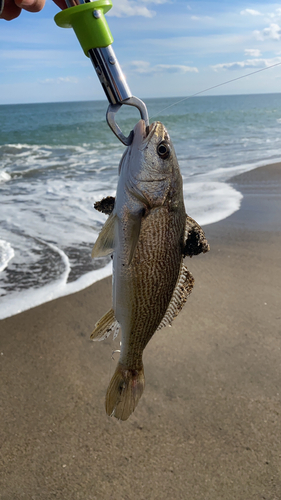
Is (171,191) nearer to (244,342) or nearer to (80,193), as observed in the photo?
(244,342)

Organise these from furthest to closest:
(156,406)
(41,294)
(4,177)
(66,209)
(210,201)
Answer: (4,177) < (210,201) < (66,209) < (41,294) < (156,406)

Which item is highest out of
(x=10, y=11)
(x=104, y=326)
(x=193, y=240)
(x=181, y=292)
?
(x=10, y=11)

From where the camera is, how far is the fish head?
2406 mm

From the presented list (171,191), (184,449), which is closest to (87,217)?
(184,449)

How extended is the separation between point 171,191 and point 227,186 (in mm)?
10364

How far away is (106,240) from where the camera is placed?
2.41 meters

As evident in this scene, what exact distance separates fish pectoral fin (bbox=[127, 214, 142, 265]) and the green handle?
898mm

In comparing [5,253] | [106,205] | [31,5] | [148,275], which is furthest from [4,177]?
[148,275]

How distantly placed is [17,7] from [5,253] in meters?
5.30

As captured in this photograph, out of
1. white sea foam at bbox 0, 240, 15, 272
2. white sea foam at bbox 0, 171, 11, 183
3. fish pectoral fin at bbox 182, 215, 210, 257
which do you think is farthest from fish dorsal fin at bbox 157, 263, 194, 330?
white sea foam at bbox 0, 171, 11, 183

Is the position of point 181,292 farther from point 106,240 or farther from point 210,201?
point 210,201

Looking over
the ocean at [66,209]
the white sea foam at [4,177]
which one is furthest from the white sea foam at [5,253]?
the white sea foam at [4,177]

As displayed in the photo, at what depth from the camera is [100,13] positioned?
1.92 metres

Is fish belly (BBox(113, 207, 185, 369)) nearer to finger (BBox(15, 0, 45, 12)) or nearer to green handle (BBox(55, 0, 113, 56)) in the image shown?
green handle (BBox(55, 0, 113, 56))
